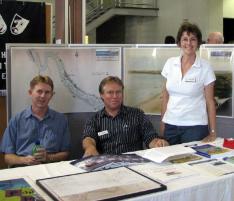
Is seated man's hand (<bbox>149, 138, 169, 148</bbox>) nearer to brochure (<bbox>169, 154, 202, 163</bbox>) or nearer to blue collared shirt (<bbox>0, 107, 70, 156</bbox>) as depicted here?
brochure (<bbox>169, 154, 202, 163</bbox>)

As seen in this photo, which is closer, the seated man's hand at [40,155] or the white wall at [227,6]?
the seated man's hand at [40,155]

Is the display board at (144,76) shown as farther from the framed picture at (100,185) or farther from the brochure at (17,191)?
the brochure at (17,191)

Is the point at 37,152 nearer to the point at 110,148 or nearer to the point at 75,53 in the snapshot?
the point at 110,148

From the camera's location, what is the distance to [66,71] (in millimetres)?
3295

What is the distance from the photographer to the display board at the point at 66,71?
3.17 metres

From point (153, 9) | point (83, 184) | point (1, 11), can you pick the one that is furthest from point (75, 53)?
point (153, 9)

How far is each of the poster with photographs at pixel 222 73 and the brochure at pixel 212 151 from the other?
3.11ft

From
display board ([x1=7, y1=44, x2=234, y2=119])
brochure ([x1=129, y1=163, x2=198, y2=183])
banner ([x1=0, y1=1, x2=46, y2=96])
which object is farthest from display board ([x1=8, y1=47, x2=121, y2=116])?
brochure ([x1=129, y1=163, x2=198, y2=183])

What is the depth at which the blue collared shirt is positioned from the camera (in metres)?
2.58

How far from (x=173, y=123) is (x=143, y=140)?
0.24m

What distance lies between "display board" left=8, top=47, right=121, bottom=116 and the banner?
0.36 m

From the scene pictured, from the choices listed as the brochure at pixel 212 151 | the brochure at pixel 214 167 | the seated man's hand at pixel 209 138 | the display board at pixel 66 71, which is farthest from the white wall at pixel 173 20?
the brochure at pixel 214 167

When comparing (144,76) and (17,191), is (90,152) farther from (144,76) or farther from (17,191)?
(144,76)

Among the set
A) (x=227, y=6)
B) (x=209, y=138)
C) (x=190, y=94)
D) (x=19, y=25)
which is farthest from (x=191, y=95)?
(x=227, y=6)
